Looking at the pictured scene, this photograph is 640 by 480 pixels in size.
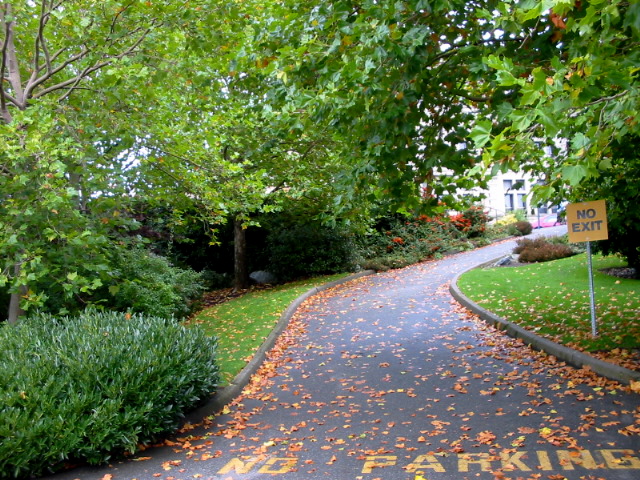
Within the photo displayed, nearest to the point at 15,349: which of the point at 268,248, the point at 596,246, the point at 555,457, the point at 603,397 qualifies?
the point at 555,457

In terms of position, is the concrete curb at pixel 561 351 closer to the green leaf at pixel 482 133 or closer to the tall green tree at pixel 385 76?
the tall green tree at pixel 385 76

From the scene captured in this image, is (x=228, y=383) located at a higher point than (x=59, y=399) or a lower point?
lower

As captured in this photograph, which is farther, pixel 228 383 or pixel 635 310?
pixel 635 310

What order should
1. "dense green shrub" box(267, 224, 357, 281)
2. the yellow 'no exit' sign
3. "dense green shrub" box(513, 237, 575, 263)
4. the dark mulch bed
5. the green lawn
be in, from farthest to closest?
"dense green shrub" box(267, 224, 357, 281) < "dense green shrub" box(513, 237, 575, 263) < the dark mulch bed < the green lawn < the yellow 'no exit' sign

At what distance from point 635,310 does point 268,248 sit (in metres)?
14.0

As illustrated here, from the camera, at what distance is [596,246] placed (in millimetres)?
13914

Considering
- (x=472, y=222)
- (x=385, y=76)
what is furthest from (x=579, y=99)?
(x=472, y=222)

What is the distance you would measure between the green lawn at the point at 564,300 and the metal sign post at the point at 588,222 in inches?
20.4

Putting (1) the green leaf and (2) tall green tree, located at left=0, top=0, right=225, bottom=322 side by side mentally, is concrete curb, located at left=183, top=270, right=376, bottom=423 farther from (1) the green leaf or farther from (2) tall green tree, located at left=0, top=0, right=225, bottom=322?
(1) the green leaf

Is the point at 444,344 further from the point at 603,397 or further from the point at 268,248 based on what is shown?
the point at 268,248

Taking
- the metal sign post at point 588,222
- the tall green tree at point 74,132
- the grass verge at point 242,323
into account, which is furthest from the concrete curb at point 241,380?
the metal sign post at point 588,222

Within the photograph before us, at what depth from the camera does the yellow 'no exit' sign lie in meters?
8.52

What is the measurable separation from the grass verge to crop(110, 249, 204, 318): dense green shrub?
0.97 meters

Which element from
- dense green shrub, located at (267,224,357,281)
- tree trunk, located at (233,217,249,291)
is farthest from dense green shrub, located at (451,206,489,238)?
tree trunk, located at (233,217,249,291)
